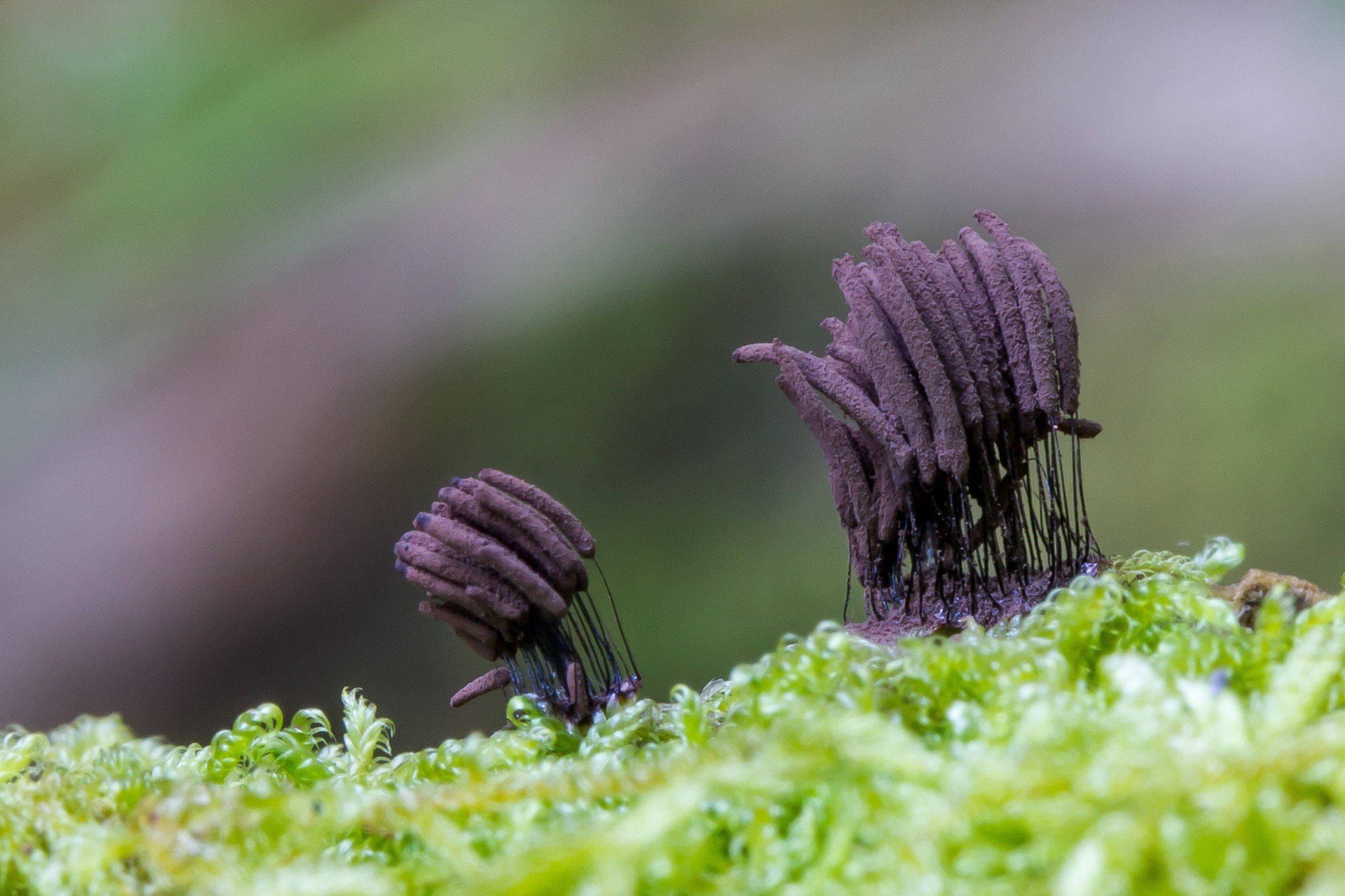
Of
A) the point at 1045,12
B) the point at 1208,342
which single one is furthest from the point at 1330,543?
the point at 1045,12

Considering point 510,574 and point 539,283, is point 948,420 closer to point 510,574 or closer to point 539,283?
point 510,574

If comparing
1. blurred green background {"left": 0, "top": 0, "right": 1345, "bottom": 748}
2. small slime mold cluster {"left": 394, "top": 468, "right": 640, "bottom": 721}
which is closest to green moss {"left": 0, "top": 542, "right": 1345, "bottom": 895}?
small slime mold cluster {"left": 394, "top": 468, "right": 640, "bottom": 721}

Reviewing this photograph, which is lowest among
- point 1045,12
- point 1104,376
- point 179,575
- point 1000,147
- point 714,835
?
point 714,835

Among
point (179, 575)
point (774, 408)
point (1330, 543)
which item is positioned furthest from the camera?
point (774, 408)

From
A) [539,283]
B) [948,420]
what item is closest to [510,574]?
[948,420]

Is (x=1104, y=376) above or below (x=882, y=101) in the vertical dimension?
below

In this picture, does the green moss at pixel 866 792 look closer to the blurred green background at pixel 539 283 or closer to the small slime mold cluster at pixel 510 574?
the small slime mold cluster at pixel 510 574

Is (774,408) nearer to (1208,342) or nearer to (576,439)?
(576,439)
